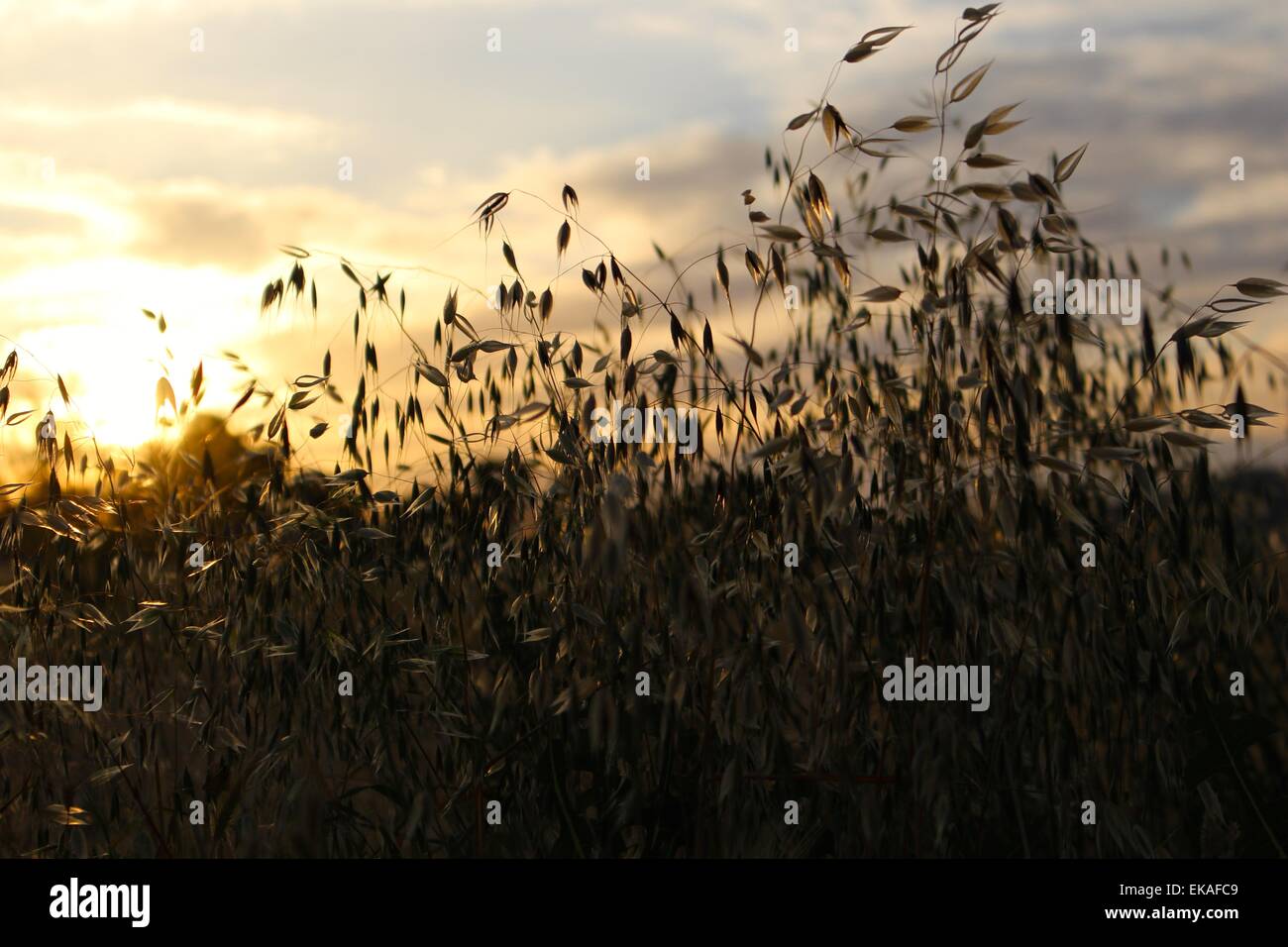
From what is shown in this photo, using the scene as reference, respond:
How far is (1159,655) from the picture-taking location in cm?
222

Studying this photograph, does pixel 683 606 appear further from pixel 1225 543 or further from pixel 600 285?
pixel 1225 543

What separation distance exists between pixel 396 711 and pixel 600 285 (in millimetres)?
1015

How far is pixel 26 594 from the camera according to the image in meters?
2.68

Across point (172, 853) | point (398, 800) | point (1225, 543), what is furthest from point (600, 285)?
point (172, 853)

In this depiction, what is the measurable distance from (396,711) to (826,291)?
4.57ft

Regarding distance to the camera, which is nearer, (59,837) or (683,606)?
(683,606)
